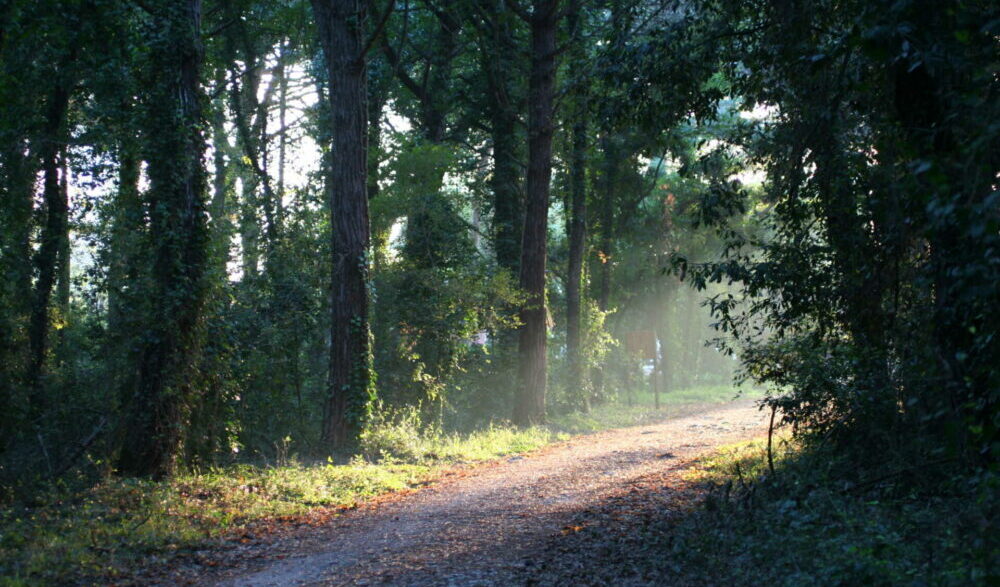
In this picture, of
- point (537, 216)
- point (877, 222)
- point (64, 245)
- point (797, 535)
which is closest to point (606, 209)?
point (537, 216)

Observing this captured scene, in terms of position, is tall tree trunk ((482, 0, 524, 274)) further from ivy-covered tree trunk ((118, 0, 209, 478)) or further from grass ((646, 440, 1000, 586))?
grass ((646, 440, 1000, 586))

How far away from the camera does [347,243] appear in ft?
44.4

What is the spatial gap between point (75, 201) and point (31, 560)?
433 inches

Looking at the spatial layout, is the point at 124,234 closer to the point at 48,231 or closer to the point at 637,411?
the point at 48,231

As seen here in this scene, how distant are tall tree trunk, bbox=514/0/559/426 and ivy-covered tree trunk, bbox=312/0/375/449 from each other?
5.97m

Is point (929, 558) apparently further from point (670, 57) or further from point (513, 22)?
point (513, 22)

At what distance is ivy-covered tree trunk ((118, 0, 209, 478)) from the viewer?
10586mm

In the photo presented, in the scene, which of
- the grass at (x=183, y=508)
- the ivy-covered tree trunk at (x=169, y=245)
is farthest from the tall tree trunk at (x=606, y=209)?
the ivy-covered tree trunk at (x=169, y=245)

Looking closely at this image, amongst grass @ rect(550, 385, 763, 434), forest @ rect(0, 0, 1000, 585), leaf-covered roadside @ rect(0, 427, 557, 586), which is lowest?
grass @ rect(550, 385, 763, 434)

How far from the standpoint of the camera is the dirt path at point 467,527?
21.1 ft

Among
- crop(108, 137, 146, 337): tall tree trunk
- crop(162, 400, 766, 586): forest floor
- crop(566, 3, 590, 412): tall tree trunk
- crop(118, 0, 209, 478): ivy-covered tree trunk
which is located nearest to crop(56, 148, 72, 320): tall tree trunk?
crop(108, 137, 146, 337): tall tree trunk

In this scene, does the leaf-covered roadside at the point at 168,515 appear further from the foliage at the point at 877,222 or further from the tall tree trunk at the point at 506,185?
the tall tree trunk at the point at 506,185

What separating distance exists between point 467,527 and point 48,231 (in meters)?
12.0

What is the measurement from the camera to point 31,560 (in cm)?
646
